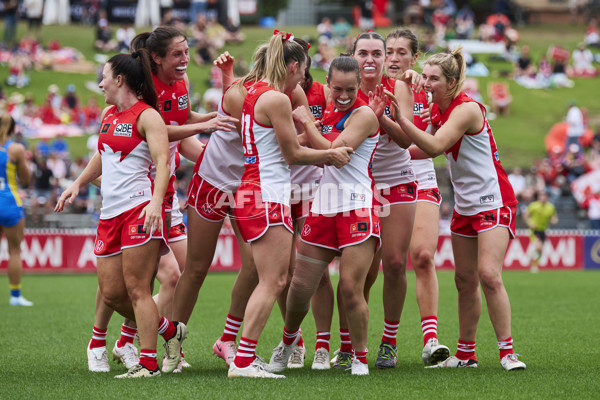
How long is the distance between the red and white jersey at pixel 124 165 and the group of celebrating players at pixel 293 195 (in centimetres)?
1

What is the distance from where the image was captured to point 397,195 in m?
7.18

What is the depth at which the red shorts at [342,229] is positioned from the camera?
6332mm

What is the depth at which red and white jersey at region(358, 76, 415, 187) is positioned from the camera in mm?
→ 7227

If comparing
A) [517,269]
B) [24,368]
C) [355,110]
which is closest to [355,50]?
[355,110]

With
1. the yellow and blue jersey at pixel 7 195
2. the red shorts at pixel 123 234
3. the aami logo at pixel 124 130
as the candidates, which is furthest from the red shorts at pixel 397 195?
the yellow and blue jersey at pixel 7 195

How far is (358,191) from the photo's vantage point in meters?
6.42

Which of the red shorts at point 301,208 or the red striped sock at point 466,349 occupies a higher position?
the red shorts at point 301,208

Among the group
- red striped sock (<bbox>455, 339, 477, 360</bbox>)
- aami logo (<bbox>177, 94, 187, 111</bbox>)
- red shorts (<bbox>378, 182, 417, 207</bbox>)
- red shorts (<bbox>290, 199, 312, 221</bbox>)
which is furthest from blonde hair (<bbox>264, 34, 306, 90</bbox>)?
red striped sock (<bbox>455, 339, 477, 360</bbox>)

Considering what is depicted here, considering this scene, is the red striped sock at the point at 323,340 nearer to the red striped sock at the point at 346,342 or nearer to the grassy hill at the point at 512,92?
the red striped sock at the point at 346,342

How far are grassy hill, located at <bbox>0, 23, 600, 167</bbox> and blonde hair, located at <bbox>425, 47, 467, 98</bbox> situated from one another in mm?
20826

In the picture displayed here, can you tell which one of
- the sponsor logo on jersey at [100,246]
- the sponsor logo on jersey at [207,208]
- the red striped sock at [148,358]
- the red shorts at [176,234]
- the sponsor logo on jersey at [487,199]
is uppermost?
the sponsor logo on jersey at [487,199]

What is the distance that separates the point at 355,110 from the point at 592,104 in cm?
3091

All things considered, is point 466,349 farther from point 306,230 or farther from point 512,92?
point 512,92

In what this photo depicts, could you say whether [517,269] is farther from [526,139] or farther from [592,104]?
[592,104]
